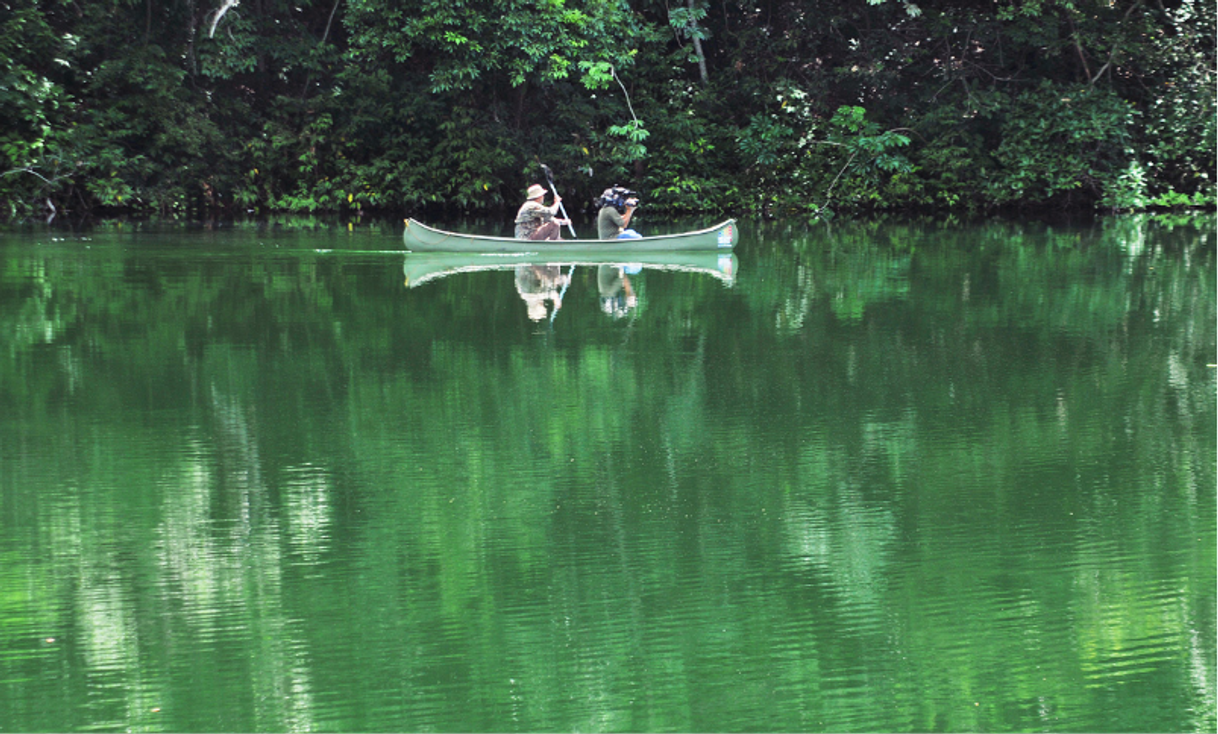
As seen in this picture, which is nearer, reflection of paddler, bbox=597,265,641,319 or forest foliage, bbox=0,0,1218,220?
reflection of paddler, bbox=597,265,641,319

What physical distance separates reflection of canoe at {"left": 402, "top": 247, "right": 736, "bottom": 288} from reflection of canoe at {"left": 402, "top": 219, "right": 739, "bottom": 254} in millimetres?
65

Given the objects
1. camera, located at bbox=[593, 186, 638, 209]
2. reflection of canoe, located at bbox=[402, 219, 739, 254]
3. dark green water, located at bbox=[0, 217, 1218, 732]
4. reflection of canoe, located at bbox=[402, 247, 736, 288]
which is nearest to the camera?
dark green water, located at bbox=[0, 217, 1218, 732]

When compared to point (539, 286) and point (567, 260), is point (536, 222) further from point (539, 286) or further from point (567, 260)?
point (539, 286)

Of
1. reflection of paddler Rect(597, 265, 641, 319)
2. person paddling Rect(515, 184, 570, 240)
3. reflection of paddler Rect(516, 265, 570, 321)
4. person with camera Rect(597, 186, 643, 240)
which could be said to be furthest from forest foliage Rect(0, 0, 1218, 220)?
reflection of paddler Rect(597, 265, 641, 319)

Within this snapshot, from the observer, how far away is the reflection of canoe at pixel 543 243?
53.1 feet

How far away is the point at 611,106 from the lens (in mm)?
24797

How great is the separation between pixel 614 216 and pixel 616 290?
379 centimetres

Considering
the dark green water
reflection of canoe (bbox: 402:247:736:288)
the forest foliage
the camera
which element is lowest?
the dark green water

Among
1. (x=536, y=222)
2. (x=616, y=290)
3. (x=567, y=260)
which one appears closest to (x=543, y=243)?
(x=567, y=260)

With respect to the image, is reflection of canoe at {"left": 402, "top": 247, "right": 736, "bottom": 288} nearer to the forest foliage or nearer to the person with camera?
the person with camera

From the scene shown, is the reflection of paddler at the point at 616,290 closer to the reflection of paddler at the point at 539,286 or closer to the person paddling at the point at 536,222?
the reflection of paddler at the point at 539,286

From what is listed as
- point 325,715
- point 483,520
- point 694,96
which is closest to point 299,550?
point 483,520

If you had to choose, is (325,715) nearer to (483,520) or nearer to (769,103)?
(483,520)

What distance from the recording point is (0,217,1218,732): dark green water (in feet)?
13.2
